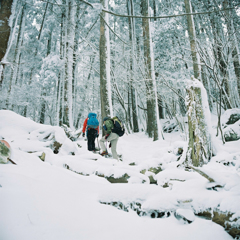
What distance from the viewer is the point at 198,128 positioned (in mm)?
3680

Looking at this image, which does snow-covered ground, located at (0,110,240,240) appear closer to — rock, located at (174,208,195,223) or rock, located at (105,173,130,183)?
rock, located at (174,208,195,223)

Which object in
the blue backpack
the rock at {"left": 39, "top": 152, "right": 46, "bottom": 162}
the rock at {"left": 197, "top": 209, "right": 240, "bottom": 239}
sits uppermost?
the blue backpack

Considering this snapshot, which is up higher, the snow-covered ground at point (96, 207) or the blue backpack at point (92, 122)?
the blue backpack at point (92, 122)

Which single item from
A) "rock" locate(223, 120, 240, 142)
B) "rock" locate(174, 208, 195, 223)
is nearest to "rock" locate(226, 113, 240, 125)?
"rock" locate(223, 120, 240, 142)

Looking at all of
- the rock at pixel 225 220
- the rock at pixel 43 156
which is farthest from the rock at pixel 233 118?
the rock at pixel 43 156

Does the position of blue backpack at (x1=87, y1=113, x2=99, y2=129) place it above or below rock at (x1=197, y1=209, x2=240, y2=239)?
above

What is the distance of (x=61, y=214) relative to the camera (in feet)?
4.87

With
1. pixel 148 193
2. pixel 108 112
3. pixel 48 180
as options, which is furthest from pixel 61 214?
pixel 108 112

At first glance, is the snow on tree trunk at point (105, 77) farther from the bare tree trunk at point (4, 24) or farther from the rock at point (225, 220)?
the rock at point (225, 220)

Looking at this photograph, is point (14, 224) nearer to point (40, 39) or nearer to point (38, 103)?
point (38, 103)

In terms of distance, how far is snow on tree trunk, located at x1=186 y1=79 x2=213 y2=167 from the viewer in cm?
360

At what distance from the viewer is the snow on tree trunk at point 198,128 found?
3600 millimetres

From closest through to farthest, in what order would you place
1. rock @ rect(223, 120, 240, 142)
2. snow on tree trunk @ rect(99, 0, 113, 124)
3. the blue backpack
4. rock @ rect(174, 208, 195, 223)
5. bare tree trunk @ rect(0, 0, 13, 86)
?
rock @ rect(174, 208, 195, 223) < bare tree trunk @ rect(0, 0, 13, 86) < the blue backpack < rock @ rect(223, 120, 240, 142) < snow on tree trunk @ rect(99, 0, 113, 124)

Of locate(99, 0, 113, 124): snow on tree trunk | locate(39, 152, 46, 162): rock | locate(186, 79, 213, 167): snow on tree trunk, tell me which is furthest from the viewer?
locate(99, 0, 113, 124): snow on tree trunk
